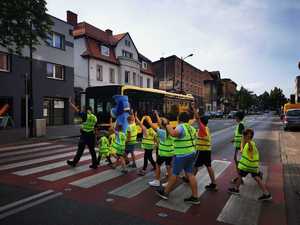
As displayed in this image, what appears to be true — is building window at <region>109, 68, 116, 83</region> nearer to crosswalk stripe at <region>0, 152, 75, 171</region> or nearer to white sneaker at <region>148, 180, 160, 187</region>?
crosswalk stripe at <region>0, 152, 75, 171</region>

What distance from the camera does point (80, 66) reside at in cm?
2969

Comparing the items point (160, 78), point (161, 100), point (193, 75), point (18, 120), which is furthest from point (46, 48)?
point (193, 75)

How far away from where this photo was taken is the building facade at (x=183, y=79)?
→ 5347 cm

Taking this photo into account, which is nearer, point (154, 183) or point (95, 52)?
→ point (154, 183)

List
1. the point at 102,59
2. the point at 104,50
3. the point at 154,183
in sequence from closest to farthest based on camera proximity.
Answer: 1. the point at 154,183
2. the point at 102,59
3. the point at 104,50

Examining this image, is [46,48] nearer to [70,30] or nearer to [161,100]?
[70,30]

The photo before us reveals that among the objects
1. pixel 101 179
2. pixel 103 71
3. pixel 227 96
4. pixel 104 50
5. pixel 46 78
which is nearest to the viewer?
pixel 101 179

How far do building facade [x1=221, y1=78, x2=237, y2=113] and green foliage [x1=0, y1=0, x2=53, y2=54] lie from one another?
7669 cm

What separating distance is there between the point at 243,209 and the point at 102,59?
2786 cm

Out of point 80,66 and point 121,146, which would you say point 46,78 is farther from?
point 121,146

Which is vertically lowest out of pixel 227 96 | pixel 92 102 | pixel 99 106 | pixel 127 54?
pixel 99 106

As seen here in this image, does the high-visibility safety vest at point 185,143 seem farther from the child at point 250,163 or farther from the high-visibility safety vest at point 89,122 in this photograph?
the high-visibility safety vest at point 89,122

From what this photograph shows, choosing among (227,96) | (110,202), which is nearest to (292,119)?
(110,202)

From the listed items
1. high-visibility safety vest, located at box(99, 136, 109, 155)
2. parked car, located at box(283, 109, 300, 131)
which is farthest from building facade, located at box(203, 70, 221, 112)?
high-visibility safety vest, located at box(99, 136, 109, 155)
